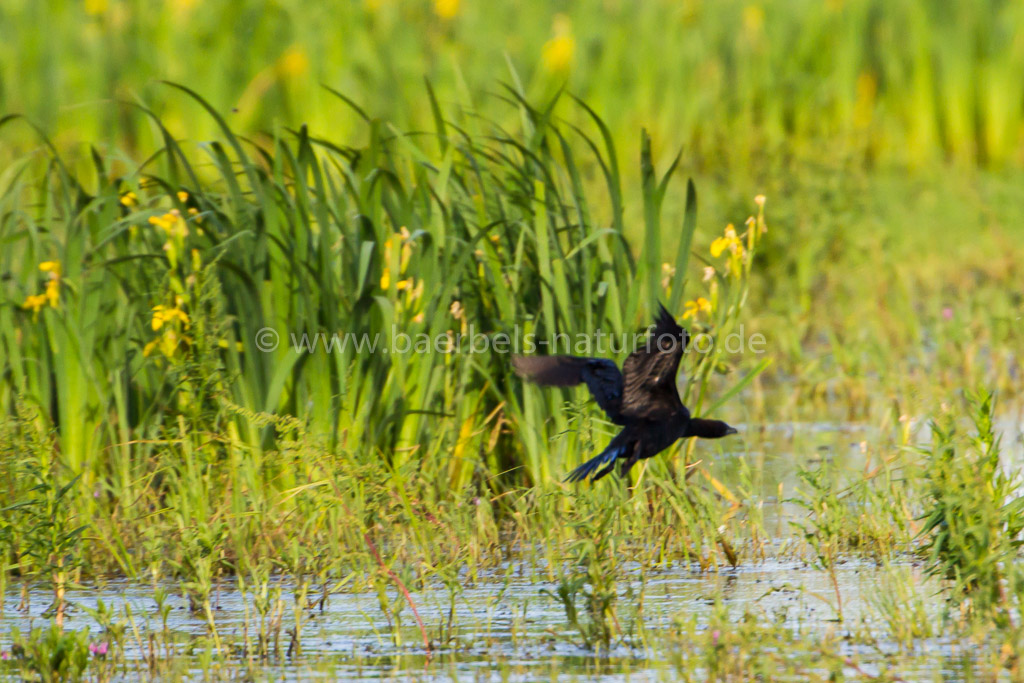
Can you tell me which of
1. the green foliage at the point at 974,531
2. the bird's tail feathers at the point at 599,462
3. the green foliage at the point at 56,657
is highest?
the bird's tail feathers at the point at 599,462

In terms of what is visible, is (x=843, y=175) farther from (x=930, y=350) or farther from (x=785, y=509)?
(x=785, y=509)

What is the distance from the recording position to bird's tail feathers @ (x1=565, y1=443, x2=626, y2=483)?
4.09 metres

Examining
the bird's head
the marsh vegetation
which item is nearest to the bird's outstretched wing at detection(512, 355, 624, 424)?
the marsh vegetation

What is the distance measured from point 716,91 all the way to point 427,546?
7.54 meters

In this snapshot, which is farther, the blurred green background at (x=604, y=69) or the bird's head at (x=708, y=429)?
the blurred green background at (x=604, y=69)

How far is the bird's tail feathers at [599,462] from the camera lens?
4086 mm

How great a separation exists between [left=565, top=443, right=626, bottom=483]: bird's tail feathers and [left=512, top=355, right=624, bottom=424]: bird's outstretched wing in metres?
0.08

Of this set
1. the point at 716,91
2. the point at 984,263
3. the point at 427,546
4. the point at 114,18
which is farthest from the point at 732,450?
the point at 114,18

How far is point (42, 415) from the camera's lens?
4.68 m

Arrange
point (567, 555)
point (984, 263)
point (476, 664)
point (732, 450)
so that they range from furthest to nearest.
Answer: point (984, 263) → point (732, 450) → point (567, 555) → point (476, 664)

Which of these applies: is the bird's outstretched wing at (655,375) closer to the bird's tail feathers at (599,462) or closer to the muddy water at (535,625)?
the bird's tail feathers at (599,462)

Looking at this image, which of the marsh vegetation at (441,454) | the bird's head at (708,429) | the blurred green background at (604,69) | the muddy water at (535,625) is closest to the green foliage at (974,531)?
the marsh vegetation at (441,454)

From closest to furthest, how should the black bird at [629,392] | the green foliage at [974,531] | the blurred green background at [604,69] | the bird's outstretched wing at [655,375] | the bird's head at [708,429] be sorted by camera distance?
the green foliage at [974,531], the bird's outstretched wing at [655,375], the black bird at [629,392], the bird's head at [708,429], the blurred green background at [604,69]

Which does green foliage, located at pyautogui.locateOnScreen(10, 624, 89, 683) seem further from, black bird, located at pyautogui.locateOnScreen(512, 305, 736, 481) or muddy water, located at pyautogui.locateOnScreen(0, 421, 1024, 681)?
black bird, located at pyautogui.locateOnScreen(512, 305, 736, 481)
